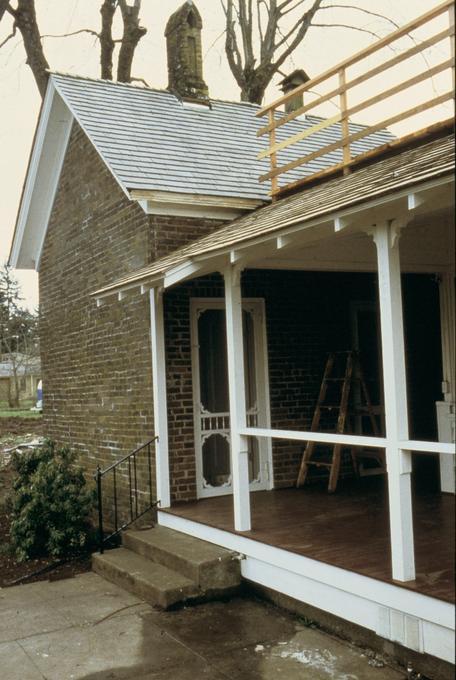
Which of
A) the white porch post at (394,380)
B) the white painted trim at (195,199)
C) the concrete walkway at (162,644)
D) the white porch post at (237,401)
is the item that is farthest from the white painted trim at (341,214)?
the concrete walkway at (162,644)

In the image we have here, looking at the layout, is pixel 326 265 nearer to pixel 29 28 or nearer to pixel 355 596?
pixel 355 596

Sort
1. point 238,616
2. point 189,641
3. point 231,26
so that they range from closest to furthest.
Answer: point 189,641
point 238,616
point 231,26

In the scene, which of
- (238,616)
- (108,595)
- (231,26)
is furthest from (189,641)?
(231,26)

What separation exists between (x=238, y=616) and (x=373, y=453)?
3.67 m

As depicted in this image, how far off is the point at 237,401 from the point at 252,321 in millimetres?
2367

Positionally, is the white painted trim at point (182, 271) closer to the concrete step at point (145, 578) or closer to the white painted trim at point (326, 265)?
the white painted trim at point (326, 265)

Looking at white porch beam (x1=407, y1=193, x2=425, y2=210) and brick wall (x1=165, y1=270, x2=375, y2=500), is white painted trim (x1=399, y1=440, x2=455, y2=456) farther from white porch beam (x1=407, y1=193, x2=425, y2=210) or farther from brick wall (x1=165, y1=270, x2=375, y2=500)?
brick wall (x1=165, y1=270, x2=375, y2=500)

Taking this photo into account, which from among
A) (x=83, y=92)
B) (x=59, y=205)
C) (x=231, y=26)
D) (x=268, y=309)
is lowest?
(x=268, y=309)

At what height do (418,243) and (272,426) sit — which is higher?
(418,243)

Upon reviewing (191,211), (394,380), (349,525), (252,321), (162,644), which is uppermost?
(191,211)

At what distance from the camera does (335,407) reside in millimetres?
9086

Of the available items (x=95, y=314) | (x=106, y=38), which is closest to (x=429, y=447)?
(x=95, y=314)

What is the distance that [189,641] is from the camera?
580cm

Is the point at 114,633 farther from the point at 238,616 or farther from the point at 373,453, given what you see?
the point at 373,453
